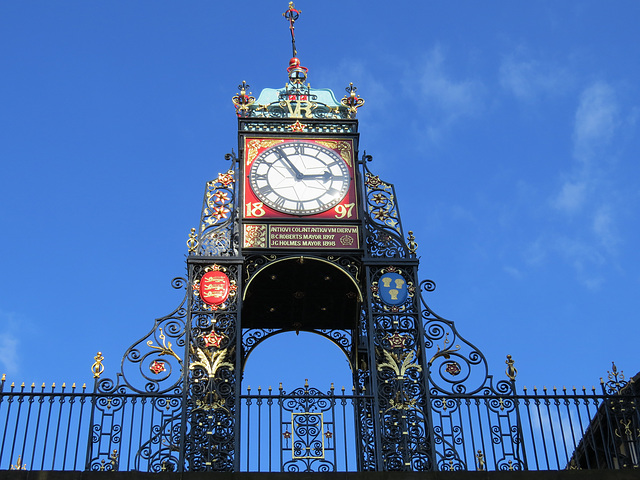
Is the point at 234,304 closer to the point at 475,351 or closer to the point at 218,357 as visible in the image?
the point at 218,357

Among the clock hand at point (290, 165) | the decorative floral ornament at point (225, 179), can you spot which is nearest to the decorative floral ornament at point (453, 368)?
the clock hand at point (290, 165)

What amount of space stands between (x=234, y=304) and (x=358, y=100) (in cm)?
514

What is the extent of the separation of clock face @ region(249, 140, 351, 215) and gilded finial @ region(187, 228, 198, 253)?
4.54 ft

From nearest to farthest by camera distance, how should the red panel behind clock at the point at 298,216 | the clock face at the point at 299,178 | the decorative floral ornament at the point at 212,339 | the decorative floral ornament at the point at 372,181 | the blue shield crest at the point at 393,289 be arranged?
1. the decorative floral ornament at the point at 212,339
2. the blue shield crest at the point at 393,289
3. the red panel behind clock at the point at 298,216
4. the clock face at the point at 299,178
5. the decorative floral ornament at the point at 372,181

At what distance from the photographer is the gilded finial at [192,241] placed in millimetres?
17922

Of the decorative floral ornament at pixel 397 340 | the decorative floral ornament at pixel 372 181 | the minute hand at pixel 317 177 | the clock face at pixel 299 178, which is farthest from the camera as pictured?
the decorative floral ornament at pixel 372 181

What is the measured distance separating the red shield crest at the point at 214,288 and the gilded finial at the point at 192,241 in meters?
0.58

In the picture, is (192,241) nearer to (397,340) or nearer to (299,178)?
(299,178)

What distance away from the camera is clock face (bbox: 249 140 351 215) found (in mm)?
18609

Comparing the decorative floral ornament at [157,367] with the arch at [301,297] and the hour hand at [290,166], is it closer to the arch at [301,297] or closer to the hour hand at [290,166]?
the arch at [301,297]

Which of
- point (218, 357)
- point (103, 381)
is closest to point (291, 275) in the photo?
point (218, 357)

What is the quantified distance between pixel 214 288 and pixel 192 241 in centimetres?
105

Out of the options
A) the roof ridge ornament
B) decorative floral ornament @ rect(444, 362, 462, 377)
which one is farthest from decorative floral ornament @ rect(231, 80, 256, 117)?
decorative floral ornament @ rect(444, 362, 462, 377)

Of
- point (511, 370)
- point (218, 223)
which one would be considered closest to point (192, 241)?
point (218, 223)
